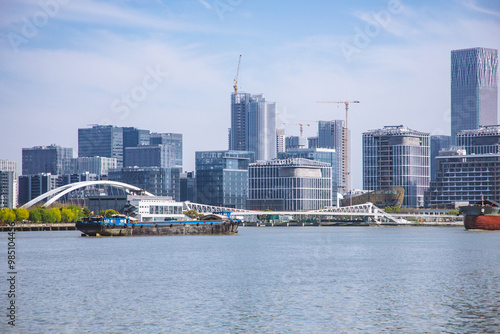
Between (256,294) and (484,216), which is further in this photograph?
(484,216)

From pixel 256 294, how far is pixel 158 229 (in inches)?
3997

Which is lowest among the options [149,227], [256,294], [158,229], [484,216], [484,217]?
[256,294]

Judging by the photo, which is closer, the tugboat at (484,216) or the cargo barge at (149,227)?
the cargo barge at (149,227)

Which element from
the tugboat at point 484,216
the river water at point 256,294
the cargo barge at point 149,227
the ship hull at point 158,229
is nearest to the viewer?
the river water at point 256,294

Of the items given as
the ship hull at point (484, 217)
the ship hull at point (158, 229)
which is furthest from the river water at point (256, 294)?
the ship hull at point (484, 217)

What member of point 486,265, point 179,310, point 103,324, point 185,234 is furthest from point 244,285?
point 185,234

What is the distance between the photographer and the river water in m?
41.7

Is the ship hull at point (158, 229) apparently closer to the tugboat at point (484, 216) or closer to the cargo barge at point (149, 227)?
the cargo barge at point (149, 227)

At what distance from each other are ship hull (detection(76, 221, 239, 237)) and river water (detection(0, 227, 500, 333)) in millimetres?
59066

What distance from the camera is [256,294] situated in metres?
53.3

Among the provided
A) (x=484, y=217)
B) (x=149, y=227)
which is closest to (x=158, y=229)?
(x=149, y=227)

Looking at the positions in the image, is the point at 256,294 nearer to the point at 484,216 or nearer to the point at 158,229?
the point at 158,229

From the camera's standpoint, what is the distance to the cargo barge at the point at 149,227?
145 metres

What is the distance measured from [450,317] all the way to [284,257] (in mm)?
44407
